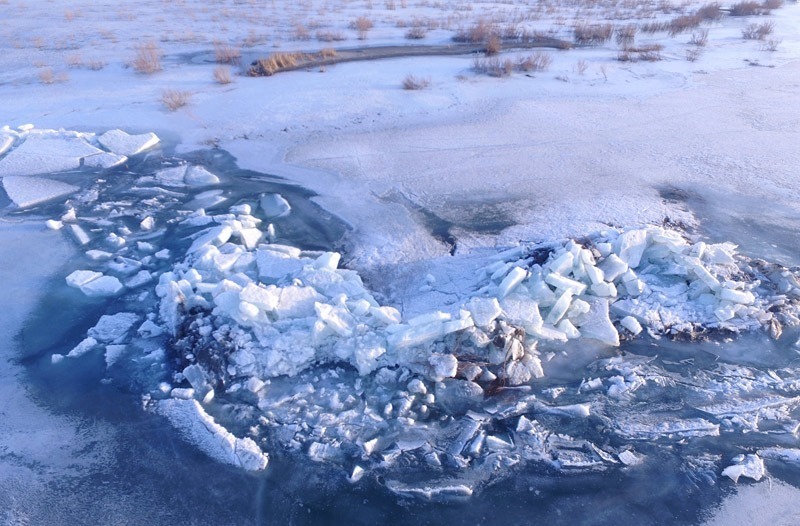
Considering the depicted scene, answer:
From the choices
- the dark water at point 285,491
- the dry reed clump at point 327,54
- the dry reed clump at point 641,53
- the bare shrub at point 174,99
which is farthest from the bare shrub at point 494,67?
the dark water at point 285,491

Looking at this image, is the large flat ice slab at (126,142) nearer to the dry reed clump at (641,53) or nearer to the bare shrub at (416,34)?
the bare shrub at (416,34)

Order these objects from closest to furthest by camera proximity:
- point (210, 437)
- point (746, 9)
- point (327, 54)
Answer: point (210, 437) < point (327, 54) < point (746, 9)

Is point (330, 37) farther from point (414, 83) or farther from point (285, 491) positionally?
point (285, 491)

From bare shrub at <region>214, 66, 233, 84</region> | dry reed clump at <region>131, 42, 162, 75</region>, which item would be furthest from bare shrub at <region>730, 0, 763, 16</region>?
dry reed clump at <region>131, 42, 162, 75</region>

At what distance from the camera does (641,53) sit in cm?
1173

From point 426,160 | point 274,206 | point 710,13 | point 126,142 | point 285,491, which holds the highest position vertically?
point 710,13

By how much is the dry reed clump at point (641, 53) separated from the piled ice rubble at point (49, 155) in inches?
376

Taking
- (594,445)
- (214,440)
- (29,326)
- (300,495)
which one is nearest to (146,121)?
(29,326)

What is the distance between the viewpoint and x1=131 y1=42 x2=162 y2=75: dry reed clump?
10.5 meters

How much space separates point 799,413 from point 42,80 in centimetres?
1232

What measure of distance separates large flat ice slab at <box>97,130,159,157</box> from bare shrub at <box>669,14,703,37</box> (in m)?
12.8

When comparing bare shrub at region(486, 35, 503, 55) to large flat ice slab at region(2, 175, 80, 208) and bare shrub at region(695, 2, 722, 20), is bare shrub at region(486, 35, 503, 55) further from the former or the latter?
large flat ice slab at region(2, 175, 80, 208)

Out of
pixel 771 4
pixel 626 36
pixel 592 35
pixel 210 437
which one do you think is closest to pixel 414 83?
pixel 592 35

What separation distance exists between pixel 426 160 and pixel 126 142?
14.1ft
